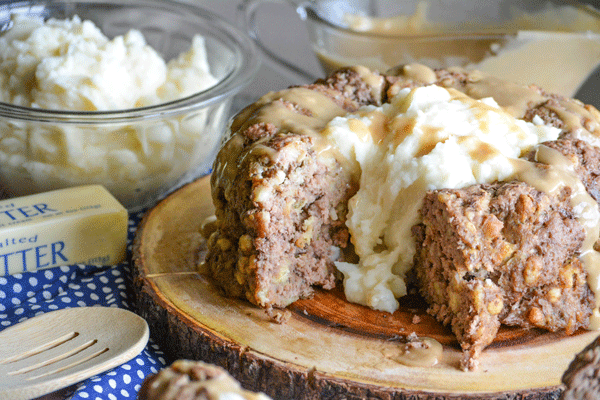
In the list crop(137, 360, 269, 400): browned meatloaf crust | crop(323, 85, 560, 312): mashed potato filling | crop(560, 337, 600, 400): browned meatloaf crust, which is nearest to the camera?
crop(137, 360, 269, 400): browned meatloaf crust

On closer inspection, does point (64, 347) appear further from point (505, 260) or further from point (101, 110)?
point (505, 260)

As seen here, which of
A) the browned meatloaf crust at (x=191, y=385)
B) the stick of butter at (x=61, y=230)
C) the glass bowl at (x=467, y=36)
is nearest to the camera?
the browned meatloaf crust at (x=191, y=385)

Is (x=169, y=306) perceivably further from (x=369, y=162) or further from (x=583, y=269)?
(x=583, y=269)

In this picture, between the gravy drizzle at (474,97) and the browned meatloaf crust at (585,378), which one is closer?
the browned meatloaf crust at (585,378)

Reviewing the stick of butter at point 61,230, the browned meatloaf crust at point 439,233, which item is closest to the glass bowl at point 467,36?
the browned meatloaf crust at point 439,233

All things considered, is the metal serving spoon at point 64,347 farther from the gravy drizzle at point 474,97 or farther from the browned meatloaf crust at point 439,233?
the gravy drizzle at point 474,97

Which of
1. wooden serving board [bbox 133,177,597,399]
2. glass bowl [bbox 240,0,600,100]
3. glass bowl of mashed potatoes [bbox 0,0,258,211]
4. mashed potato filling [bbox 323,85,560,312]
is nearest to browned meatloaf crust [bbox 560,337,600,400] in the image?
wooden serving board [bbox 133,177,597,399]

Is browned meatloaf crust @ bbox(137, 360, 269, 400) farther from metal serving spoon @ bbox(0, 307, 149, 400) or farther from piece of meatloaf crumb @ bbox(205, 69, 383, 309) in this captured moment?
piece of meatloaf crumb @ bbox(205, 69, 383, 309)
